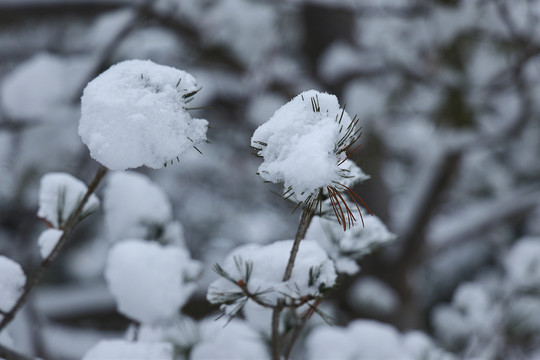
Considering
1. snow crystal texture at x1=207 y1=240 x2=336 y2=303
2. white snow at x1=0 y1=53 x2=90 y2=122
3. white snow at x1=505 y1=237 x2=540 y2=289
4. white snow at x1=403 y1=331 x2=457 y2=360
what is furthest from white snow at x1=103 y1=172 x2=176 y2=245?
white snow at x1=505 y1=237 x2=540 y2=289

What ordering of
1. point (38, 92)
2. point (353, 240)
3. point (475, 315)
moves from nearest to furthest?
point (353, 240), point (475, 315), point (38, 92)

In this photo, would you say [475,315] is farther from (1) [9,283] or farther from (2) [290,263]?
(1) [9,283]

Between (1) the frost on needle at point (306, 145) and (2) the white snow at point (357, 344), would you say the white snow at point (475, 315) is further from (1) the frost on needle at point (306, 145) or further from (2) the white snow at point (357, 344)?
(1) the frost on needle at point (306, 145)

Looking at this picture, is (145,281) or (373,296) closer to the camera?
(145,281)

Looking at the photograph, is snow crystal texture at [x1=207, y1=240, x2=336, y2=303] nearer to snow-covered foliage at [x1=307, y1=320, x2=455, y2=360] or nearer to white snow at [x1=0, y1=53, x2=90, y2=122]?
snow-covered foliage at [x1=307, y1=320, x2=455, y2=360]

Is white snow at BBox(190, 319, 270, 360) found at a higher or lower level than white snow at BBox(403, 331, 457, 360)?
lower

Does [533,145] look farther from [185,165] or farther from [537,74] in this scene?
[185,165]

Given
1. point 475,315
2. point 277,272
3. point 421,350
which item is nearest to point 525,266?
point 475,315
